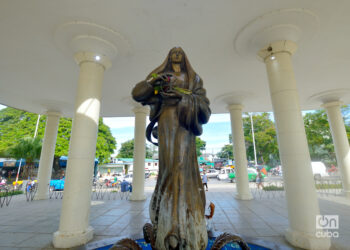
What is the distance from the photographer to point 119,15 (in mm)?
4434

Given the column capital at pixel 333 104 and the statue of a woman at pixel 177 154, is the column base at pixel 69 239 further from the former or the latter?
the column capital at pixel 333 104

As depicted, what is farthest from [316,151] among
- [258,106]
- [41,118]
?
[41,118]

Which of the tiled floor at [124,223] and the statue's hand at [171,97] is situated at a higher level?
the statue's hand at [171,97]

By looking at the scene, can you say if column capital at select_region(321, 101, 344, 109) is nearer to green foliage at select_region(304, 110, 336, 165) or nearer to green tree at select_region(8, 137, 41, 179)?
green foliage at select_region(304, 110, 336, 165)

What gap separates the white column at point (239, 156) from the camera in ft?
31.4

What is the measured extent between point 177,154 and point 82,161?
3238 millimetres

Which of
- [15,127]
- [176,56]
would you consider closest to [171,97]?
[176,56]

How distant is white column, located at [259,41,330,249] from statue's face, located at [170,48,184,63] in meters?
3.18

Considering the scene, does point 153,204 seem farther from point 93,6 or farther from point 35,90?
point 35,90

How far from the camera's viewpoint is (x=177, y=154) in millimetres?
2268

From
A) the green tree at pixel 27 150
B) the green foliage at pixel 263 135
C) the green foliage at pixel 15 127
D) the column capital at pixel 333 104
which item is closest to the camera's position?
the column capital at pixel 333 104

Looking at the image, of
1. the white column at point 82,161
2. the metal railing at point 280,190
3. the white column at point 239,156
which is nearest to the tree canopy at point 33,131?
the white column at point 239,156

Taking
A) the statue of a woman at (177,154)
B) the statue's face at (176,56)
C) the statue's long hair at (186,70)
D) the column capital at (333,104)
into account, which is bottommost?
the statue of a woman at (177,154)

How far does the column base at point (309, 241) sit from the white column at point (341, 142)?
8.34m
